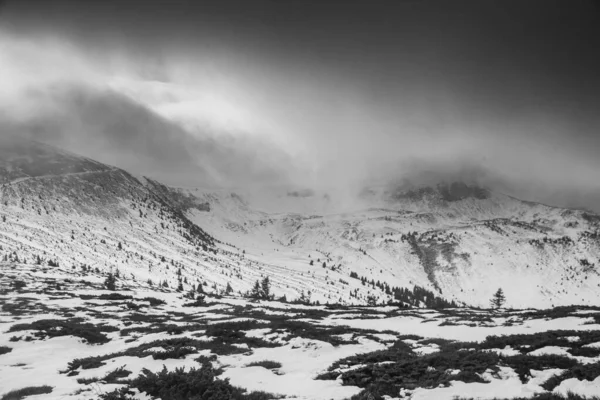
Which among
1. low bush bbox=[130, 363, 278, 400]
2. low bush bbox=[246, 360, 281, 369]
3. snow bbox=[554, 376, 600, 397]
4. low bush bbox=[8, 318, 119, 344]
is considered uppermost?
snow bbox=[554, 376, 600, 397]

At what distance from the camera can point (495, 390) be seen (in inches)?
485

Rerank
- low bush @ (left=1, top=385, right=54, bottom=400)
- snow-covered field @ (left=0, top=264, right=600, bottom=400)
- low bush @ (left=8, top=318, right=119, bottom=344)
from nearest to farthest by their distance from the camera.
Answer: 1. snow-covered field @ (left=0, top=264, right=600, bottom=400)
2. low bush @ (left=1, top=385, right=54, bottom=400)
3. low bush @ (left=8, top=318, right=119, bottom=344)

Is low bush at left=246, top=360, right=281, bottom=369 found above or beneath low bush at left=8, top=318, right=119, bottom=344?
above

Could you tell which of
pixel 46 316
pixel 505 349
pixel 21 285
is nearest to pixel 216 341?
Result: pixel 505 349

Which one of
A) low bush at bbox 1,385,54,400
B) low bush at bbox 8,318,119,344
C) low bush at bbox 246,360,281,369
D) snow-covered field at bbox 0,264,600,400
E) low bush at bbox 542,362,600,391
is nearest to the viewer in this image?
low bush at bbox 542,362,600,391

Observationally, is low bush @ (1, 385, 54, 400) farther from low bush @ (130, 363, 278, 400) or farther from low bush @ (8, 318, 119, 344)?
low bush @ (8, 318, 119, 344)

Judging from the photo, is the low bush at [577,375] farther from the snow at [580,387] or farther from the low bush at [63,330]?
the low bush at [63,330]

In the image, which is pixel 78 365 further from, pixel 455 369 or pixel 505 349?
pixel 505 349

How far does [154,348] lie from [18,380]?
7190mm

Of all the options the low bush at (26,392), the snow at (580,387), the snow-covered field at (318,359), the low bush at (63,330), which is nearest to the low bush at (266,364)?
the snow-covered field at (318,359)

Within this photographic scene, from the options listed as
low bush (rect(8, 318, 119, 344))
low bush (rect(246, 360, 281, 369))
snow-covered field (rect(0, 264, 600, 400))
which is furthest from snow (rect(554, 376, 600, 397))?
low bush (rect(8, 318, 119, 344))

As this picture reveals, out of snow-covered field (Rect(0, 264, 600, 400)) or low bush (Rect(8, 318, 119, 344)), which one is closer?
snow-covered field (Rect(0, 264, 600, 400))

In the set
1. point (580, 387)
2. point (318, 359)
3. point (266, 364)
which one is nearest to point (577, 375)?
point (580, 387)

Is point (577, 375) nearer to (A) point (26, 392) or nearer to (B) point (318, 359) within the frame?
(B) point (318, 359)
